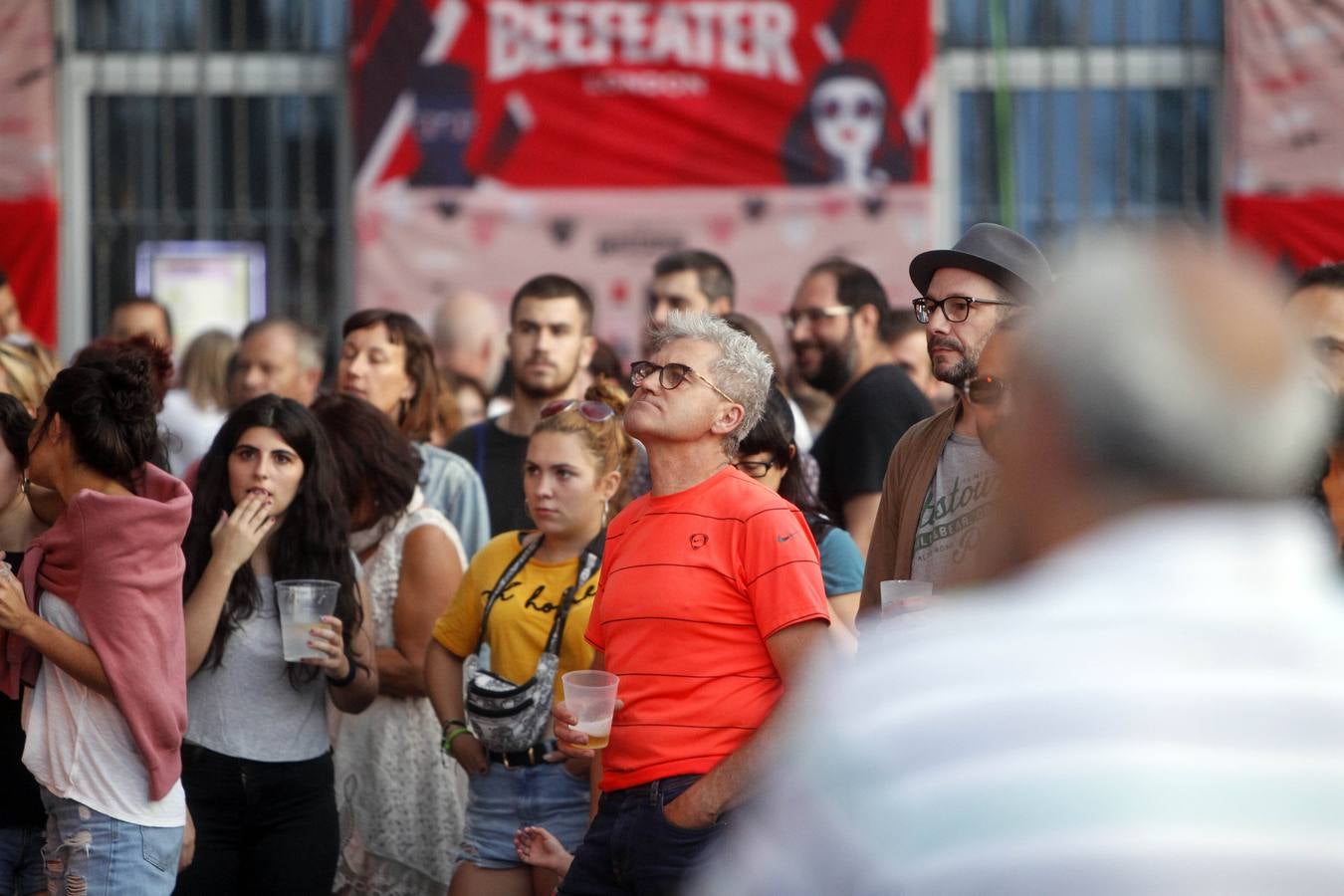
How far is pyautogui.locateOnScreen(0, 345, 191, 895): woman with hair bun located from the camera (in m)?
3.83

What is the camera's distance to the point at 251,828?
4.41 meters

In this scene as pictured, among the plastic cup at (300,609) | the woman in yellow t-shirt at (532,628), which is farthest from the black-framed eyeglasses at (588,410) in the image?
the plastic cup at (300,609)

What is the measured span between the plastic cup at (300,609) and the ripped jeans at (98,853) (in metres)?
0.61

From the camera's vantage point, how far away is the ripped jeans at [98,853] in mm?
3811

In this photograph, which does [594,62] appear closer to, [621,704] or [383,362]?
[383,362]

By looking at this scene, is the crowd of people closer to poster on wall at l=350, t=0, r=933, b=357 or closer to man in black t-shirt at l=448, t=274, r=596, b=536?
man in black t-shirt at l=448, t=274, r=596, b=536

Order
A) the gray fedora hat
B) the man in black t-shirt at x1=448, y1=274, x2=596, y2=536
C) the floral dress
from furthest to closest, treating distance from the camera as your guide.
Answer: the man in black t-shirt at x1=448, y1=274, x2=596, y2=536
the floral dress
the gray fedora hat

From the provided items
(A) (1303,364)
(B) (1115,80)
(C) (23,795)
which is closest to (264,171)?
(B) (1115,80)

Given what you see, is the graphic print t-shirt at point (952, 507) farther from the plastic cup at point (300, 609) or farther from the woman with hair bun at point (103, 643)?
the woman with hair bun at point (103, 643)

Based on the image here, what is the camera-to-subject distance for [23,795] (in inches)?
161

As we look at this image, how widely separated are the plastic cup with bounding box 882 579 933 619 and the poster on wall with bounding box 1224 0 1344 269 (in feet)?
23.1

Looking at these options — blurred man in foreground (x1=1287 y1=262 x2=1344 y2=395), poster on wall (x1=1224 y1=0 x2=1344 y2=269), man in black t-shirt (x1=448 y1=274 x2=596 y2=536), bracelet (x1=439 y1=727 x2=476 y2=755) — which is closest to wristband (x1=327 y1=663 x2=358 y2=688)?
bracelet (x1=439 y1=727 x2=476 y2=755)

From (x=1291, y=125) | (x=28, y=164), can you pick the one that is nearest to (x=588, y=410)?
(x=1291, y=125)

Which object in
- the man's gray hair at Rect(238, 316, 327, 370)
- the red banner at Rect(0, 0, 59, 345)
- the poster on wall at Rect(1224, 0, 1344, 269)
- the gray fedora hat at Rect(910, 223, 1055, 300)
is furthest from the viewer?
the red banner at Rect(0, 0, 59, 345)
